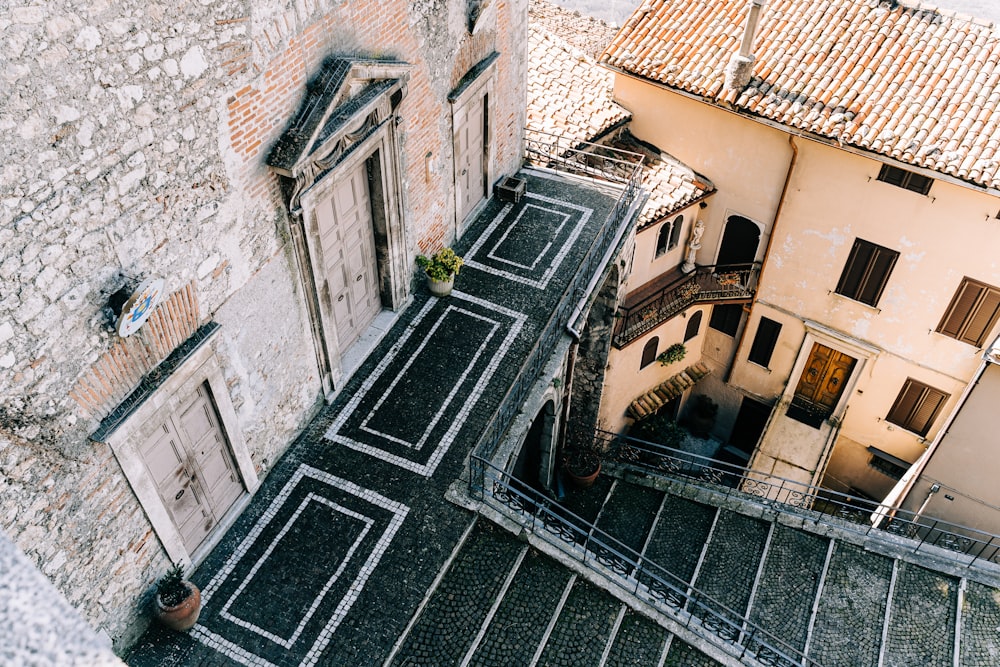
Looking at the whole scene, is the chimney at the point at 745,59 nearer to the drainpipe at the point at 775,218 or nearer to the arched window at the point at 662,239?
the drainpipe at the point at 775,218

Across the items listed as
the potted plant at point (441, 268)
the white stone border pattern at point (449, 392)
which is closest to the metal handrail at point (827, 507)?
the white stone border pattern at point (449, 392)

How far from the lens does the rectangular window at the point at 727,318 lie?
20.6 meters

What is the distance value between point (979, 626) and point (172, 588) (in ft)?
42.3

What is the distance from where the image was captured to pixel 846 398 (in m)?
19.8

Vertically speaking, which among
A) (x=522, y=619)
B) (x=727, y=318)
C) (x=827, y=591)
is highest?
(x=522, y=619)

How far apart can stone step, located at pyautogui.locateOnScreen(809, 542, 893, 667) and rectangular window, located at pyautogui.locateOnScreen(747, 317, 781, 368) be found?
7168mm

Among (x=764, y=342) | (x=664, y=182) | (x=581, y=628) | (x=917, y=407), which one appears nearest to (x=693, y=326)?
(x=764, y=342)

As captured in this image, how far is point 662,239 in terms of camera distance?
1895 cm

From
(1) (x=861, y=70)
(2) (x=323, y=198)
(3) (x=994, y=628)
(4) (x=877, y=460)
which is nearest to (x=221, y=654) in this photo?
(2) (x=323, y=198)

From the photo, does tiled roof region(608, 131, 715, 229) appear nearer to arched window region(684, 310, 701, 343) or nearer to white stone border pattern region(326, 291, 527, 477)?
arched window region(684, 310, 701, 343)

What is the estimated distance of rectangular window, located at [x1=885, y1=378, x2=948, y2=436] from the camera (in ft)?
60.4

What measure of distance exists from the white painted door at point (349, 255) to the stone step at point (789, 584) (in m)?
8.49

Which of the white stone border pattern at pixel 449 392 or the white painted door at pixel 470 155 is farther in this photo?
the white painted door at pixel 470 155

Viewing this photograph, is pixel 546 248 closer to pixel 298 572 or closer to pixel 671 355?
pixel 671 355
